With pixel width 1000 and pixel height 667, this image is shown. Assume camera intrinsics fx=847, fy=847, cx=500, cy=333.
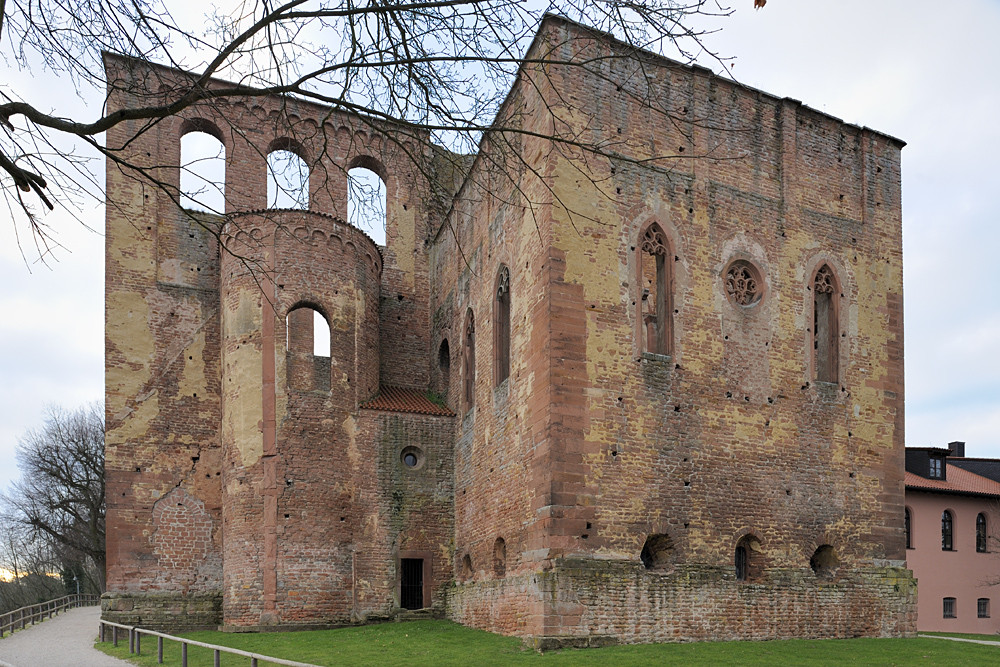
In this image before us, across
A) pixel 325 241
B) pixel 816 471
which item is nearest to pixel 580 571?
pixel 816 471

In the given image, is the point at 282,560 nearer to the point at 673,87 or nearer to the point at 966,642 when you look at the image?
the point at 673,87

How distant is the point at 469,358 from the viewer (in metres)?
19.1

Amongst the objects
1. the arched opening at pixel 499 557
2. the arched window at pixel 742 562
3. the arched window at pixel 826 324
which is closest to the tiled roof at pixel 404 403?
the arched opening at pixel 499 557

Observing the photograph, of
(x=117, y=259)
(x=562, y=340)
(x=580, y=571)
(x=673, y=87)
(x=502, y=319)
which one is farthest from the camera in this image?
(x=117, y=259)

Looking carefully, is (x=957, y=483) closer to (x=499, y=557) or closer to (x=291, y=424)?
(x=499, y=557)

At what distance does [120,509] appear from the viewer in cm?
1938

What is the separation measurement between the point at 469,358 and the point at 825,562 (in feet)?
27.6

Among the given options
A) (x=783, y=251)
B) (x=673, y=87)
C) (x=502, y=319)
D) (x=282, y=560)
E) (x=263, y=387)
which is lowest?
(x=282, y=560)

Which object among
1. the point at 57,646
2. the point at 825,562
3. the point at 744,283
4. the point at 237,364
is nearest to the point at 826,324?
the point at 744,283

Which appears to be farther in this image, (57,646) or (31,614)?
(31,614)

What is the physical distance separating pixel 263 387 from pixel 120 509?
4.84 meters

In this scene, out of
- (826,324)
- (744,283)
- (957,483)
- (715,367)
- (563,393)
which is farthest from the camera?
(957,483)

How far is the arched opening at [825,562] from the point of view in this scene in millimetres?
15867

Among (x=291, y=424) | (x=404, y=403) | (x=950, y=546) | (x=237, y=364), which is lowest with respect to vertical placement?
(x=950, y=546)
